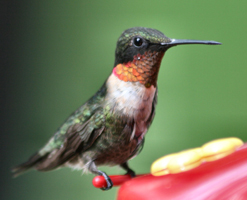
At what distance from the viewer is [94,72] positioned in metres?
2.09

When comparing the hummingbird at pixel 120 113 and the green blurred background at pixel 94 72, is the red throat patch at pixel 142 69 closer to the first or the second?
the hummingbird at pixel 120 113

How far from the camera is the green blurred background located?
77.4 inches

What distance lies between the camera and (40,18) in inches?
79.1

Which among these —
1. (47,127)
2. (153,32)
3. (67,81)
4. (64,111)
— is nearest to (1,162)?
(47,127)

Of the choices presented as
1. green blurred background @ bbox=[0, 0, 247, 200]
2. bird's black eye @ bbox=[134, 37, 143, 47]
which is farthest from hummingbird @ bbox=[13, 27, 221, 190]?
green blurred background @ bbox=[0, 0, 247, 200]

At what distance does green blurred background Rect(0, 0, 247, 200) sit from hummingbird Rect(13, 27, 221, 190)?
3.99 ft

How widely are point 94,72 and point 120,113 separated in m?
1.40

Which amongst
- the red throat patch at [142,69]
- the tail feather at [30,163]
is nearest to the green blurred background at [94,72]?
the tail feather at [30,163]

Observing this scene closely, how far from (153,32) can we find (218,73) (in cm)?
148

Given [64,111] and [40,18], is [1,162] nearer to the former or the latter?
[64,111]

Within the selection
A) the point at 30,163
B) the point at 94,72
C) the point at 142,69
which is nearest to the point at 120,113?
the point at 142,69

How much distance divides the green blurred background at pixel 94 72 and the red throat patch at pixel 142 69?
124 centimetres

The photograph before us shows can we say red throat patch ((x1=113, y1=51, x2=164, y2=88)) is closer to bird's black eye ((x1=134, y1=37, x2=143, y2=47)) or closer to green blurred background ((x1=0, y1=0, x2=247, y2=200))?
bird's black eye ((x1=134, y1=37, x2=143, y2=47))

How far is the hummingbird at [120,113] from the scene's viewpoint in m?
0.67
